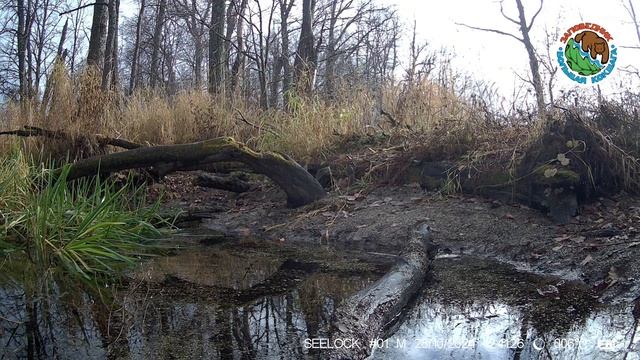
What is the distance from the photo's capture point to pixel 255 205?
5.98m

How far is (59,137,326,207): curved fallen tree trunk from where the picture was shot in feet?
16.3

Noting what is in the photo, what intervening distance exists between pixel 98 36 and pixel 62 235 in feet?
19.6

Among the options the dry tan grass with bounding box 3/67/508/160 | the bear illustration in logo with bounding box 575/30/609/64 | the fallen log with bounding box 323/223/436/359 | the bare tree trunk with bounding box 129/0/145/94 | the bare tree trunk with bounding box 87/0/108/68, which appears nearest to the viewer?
the fallen log with bounding box 323/223/436/359

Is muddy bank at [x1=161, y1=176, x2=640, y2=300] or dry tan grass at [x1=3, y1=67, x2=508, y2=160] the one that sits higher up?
dry tan grass at [x1=3, y1=67, x2=508, y2=160]

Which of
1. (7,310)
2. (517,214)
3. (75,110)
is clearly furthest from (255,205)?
(7,310)

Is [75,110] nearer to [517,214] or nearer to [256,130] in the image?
[256,130]

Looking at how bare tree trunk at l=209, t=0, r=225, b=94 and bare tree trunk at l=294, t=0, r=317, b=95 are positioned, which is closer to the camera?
bare tree trunk at l=294, t=0, r=317, b=95

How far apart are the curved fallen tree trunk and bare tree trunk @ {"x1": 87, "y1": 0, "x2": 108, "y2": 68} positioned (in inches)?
138

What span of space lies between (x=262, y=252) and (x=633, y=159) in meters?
3.03

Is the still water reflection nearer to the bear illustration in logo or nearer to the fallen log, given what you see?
the fallen log

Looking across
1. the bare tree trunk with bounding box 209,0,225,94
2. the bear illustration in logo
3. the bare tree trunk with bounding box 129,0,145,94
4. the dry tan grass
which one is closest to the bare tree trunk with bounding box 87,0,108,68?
the dry tan grass

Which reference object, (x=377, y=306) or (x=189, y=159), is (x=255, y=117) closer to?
(x=189, y=159)

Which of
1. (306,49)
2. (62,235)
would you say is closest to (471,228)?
(62,235)

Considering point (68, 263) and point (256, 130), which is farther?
point (256, 130)
